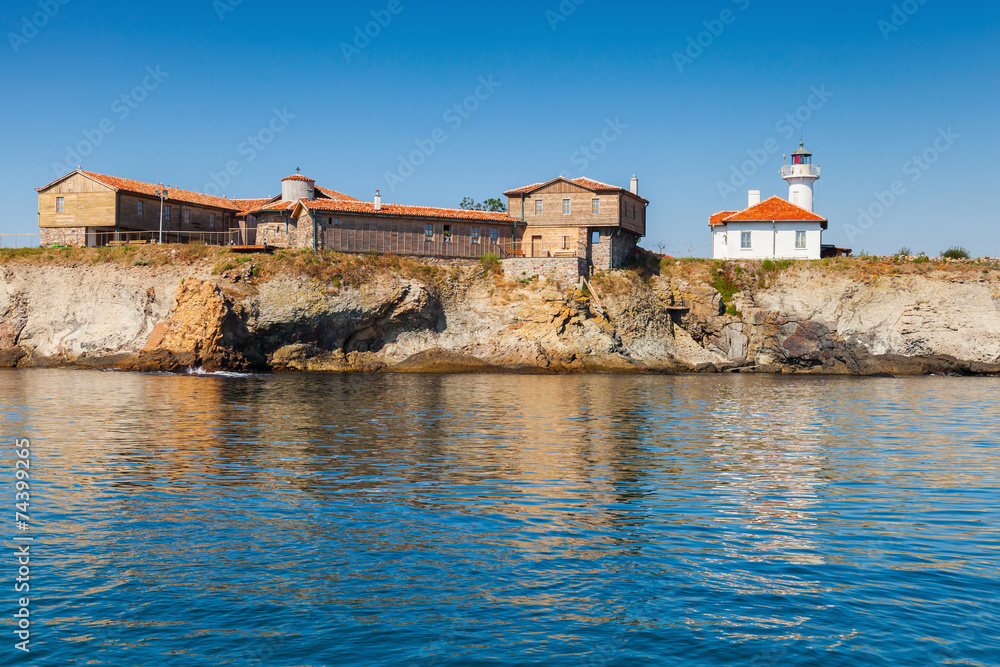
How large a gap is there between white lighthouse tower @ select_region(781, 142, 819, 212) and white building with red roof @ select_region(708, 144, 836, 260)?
8.25 ft

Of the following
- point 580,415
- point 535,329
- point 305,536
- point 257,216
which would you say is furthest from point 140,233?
point 305,536

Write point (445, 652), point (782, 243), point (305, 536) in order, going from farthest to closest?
1. point (782, 243)
2. point (305, 536)
3. point (445, 652)

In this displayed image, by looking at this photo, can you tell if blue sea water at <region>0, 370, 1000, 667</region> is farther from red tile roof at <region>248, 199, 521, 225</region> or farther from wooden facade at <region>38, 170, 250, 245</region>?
wooden facade at <region>38, 170, 250, 245</region>

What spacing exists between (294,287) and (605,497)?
45.6 m

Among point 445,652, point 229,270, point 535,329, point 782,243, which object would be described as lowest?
point 445,652

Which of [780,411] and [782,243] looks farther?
[782,243]

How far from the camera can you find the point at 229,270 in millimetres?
60281

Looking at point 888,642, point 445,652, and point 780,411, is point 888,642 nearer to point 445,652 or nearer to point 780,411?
point 445,652

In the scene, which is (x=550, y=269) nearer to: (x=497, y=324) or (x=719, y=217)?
(x=497, y=324)

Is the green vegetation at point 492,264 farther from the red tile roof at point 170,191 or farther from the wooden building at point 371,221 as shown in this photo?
the red tile roof at point 170,191

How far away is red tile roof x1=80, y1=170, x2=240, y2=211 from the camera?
2702 inches

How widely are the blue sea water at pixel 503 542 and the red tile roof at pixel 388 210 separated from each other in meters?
38.1

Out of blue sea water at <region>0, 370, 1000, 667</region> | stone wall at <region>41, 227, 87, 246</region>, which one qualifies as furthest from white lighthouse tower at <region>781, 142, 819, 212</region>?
stone wall at <region>41, 227, 87, 246</region>

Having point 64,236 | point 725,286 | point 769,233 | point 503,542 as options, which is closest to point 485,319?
point 725,286
